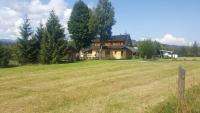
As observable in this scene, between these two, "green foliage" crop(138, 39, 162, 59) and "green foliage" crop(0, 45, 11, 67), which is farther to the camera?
"green foliage" crop(138, 39, 162, 59)

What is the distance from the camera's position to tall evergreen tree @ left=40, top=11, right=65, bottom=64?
5666 centimetres

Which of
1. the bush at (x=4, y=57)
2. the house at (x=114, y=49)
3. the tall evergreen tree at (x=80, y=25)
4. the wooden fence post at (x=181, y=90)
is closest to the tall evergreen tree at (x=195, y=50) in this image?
the house at (x=114, y=49)

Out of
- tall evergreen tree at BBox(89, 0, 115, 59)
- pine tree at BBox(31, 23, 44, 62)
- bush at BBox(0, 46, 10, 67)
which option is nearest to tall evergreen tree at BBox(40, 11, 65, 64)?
pine tree at BBox(31, 23, 44, 62)

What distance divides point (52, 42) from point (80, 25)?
15690mm

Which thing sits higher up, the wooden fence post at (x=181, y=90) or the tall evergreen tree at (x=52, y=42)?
the tall evergreen tree at (x=52, y=42)

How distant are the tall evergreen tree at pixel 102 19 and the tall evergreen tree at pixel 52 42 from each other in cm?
1145

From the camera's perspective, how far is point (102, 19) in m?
69.2

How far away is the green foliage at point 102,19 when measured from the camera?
69125mm

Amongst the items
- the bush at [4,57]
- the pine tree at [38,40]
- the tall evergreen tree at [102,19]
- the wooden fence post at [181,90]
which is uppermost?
the tall evergreen tree at [102,19]

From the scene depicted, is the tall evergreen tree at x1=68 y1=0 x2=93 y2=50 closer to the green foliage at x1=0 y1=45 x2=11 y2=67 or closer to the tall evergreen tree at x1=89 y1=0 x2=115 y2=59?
the tall evergreen tree at x1=89 y1=0 x2=115 y2=59

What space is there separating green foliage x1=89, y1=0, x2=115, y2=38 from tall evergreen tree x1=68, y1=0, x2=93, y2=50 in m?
2.59

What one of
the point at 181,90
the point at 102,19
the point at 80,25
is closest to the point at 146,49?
the point at 102,19

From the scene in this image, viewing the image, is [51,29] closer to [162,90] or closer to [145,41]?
[145,41]

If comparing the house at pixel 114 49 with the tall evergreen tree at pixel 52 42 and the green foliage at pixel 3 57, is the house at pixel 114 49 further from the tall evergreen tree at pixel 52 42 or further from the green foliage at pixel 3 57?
the green foliage at pixel 3 57
